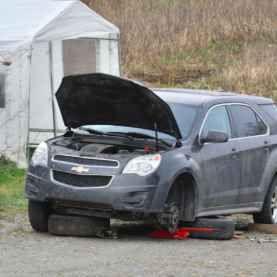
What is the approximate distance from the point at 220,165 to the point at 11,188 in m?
4.80

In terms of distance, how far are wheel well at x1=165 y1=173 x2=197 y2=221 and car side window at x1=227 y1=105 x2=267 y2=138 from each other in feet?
4.17

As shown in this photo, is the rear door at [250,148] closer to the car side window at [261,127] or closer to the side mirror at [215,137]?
the car side window at [261,127]

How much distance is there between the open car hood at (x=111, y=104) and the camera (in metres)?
7.32

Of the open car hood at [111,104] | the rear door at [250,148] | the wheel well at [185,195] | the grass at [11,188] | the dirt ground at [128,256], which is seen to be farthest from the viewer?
the grass at [11,188]

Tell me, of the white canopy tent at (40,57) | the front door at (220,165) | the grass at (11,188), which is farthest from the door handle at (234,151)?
the white canopy tent at (40,57)

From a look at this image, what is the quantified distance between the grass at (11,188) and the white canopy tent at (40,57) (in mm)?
228

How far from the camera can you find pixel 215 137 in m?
7.63

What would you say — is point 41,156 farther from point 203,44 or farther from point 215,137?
point 203,44

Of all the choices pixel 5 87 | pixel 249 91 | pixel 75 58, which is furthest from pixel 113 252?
pixel 249 91

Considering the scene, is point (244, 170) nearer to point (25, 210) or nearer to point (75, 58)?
point (25, 210)

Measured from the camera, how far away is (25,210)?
9.49m

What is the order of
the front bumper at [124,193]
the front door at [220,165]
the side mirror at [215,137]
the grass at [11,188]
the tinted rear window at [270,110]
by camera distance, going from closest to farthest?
the front bumper at [124,193], the side mirror at [215,137], the front door at [220,165], the tinted rear window at [270,110], the grass at [11,188]

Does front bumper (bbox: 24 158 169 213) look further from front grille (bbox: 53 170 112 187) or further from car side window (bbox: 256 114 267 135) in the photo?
car side window (bbox: 256 114 267 135)

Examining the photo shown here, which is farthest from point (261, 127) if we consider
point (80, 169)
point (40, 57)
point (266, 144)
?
point (40, 57)
